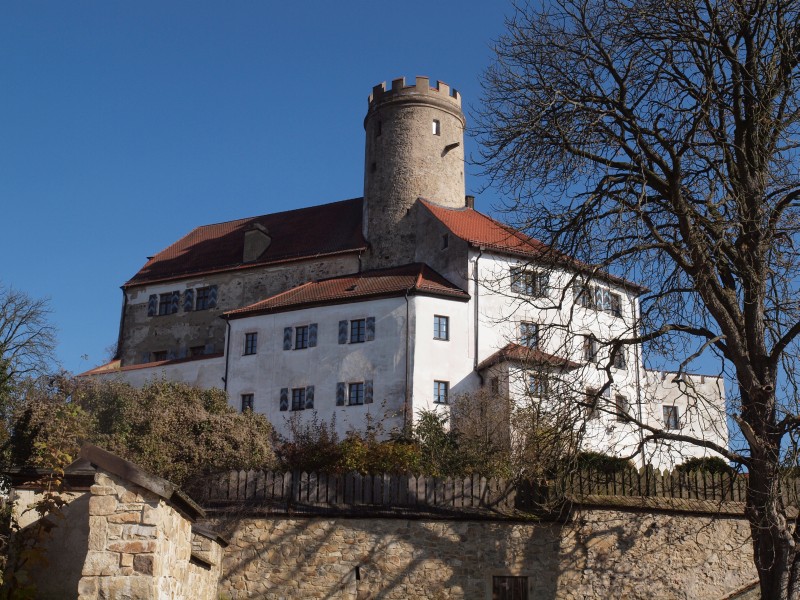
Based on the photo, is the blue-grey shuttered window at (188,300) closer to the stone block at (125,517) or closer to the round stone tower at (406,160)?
the round stone tower at (406,160)

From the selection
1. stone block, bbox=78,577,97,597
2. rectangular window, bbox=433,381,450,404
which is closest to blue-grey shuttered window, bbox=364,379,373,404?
rectangular window, bbox=433,381,450,404

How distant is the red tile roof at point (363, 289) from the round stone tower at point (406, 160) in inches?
94.1

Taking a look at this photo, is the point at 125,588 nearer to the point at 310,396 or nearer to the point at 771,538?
the point at 771,538

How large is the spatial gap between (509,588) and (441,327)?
18.8 m

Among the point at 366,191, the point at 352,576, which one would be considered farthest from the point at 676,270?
the point at 366,191

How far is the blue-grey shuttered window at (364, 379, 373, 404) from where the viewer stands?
3416 centimetres

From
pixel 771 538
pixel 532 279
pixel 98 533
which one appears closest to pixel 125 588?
pixel 98 533

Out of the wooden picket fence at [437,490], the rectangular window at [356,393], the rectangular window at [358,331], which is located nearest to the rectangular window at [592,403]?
the wooden picket fence at [437,490]

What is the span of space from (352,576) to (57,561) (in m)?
5.77

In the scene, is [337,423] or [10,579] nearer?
[10,579]

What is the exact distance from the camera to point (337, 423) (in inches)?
1352

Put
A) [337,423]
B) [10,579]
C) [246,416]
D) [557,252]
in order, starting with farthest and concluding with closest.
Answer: [337,423]
[246,416]
[557,252]
[10,579]

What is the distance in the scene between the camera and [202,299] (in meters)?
43.2

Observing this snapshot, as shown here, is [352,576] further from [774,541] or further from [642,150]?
[642,150]
